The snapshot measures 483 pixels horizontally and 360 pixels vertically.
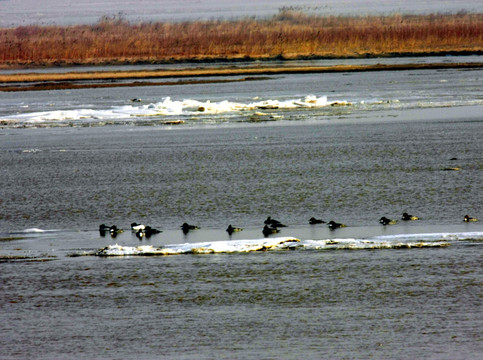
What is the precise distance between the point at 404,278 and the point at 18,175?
46.7 ft

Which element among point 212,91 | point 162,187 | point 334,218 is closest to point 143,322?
point 334,218

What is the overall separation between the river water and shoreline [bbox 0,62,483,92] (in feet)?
62.8

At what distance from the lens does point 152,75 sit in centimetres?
5566

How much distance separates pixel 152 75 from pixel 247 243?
43.1 metres

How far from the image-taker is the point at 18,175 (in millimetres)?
23109

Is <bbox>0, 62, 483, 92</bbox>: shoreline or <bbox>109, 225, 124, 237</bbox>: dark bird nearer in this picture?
<bbox>109, 225, 124, 237</bbox>: dark bird

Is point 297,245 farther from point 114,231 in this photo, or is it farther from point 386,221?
point 114,231

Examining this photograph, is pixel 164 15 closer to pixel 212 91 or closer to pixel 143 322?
pixel 212 91

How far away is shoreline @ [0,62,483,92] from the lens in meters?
50.8

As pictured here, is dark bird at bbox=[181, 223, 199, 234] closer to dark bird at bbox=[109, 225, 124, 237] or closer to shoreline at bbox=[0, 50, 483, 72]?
dark bird at bbox=[109, 225, 124, 237]

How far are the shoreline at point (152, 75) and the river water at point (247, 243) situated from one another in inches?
753

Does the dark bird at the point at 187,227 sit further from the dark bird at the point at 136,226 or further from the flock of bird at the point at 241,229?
the dark bird at the point at 136,226

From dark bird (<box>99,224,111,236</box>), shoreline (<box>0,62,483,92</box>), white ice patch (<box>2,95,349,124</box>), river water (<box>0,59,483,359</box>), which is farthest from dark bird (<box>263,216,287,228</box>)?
shoreline (<box>0,62,483,92</box>)

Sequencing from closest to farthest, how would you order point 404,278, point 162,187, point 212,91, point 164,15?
point 404,278, point 162,187, point 212,91, point 164,15
